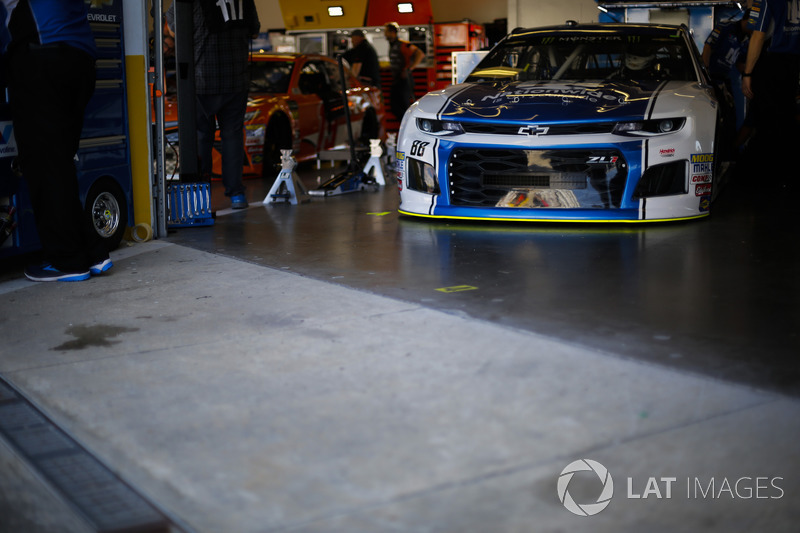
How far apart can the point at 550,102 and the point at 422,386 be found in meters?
3.41

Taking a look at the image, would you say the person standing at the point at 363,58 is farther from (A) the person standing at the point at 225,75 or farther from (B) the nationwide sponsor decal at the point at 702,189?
(B) the nationwide sponsor decal at the point at 702,189

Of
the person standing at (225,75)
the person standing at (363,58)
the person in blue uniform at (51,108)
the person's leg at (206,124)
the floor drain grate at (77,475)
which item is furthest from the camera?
the person standing at (363,58)

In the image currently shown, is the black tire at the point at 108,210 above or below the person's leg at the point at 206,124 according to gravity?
below

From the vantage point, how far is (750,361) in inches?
114

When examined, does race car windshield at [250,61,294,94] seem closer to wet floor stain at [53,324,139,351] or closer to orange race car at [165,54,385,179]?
orange race car at [165,54,385,179]

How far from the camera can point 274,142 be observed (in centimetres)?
994

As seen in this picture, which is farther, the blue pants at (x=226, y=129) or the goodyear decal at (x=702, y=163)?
the blue pants at (x=226, y=129)

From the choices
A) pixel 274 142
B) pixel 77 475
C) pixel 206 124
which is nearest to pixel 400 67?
pixel 274 142

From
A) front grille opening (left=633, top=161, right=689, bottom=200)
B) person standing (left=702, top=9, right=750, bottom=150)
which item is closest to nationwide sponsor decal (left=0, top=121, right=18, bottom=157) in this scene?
front grille opening (left=633, top=161, right=689, bottom=200)

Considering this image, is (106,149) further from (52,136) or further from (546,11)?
(546,11)

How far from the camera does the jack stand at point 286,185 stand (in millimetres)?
7487

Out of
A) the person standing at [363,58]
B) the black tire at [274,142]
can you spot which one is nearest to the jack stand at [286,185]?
the black tire at [274,142]

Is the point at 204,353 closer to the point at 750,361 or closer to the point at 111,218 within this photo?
the point at 750,361
